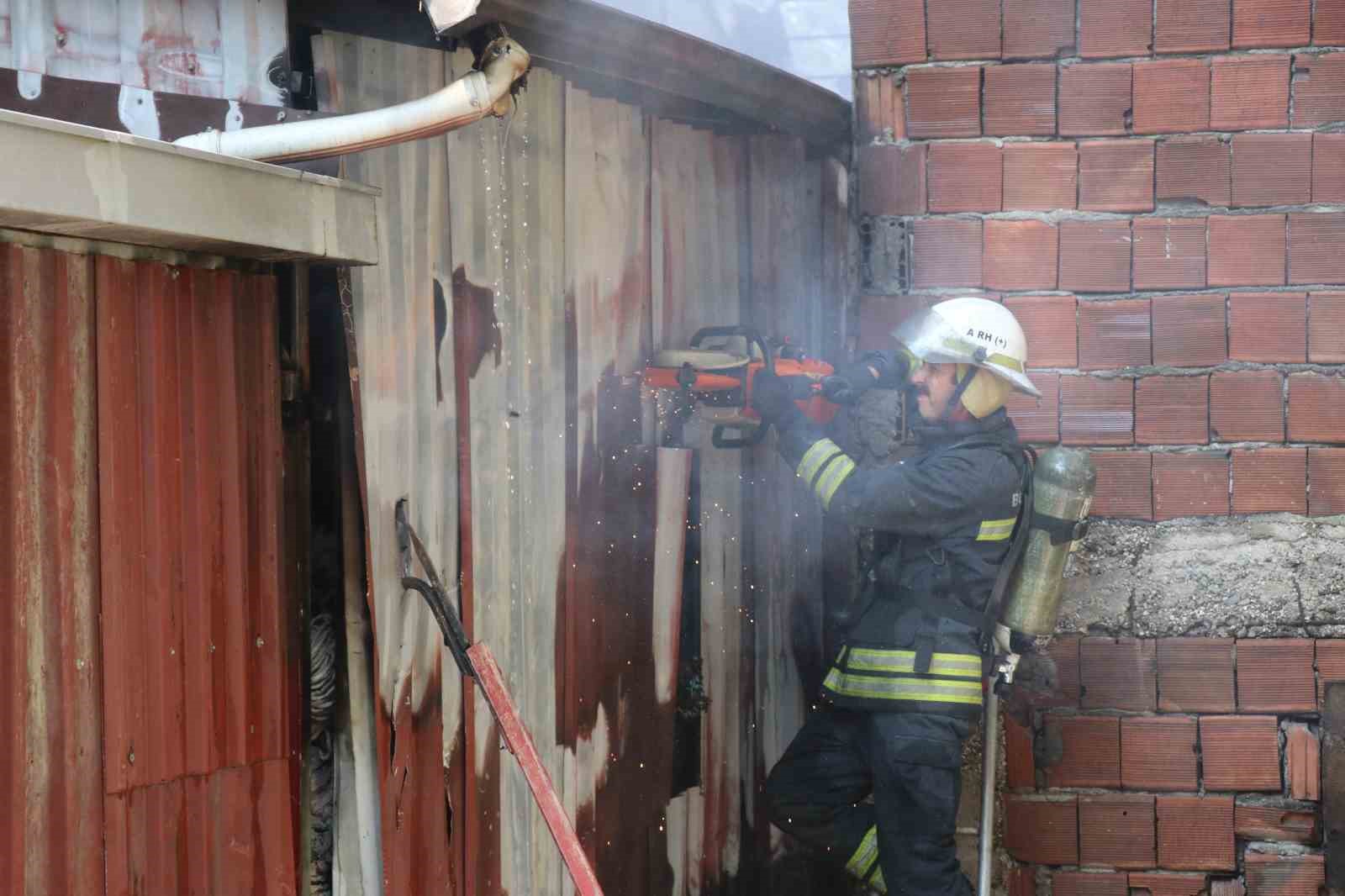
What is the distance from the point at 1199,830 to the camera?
427cm

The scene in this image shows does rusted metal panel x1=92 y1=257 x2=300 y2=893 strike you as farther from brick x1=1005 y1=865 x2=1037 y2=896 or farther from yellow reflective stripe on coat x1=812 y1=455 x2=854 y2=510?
brick x1=1005 y1=865 x2=1037 y2=896

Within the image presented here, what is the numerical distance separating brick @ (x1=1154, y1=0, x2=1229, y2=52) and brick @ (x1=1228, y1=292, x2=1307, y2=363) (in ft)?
2.47

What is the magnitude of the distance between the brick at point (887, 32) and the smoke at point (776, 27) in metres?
3.47

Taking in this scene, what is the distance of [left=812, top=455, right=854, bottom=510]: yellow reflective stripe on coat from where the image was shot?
12.4ft

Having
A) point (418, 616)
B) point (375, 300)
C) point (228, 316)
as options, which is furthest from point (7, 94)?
point (418, 616)

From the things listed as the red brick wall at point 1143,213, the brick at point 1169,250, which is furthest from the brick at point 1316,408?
the brick at point 1169,250

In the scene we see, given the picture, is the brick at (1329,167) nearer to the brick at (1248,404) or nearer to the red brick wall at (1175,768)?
the brick at (1248,404)

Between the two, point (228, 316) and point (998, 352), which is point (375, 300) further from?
point (998, 352)

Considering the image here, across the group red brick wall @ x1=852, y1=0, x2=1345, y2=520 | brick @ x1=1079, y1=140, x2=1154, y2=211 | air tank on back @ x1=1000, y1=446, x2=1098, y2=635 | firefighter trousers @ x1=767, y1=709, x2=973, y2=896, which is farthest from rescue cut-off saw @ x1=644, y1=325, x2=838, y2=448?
brick @ x1=1079, y1=140, x2=1154, y2=211

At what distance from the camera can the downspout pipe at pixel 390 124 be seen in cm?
251

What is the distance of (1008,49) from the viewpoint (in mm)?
4164

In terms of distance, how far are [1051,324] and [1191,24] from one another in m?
0.97

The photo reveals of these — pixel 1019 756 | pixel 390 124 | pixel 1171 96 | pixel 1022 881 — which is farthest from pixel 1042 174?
pixel 390 124

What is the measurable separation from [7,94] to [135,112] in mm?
228
